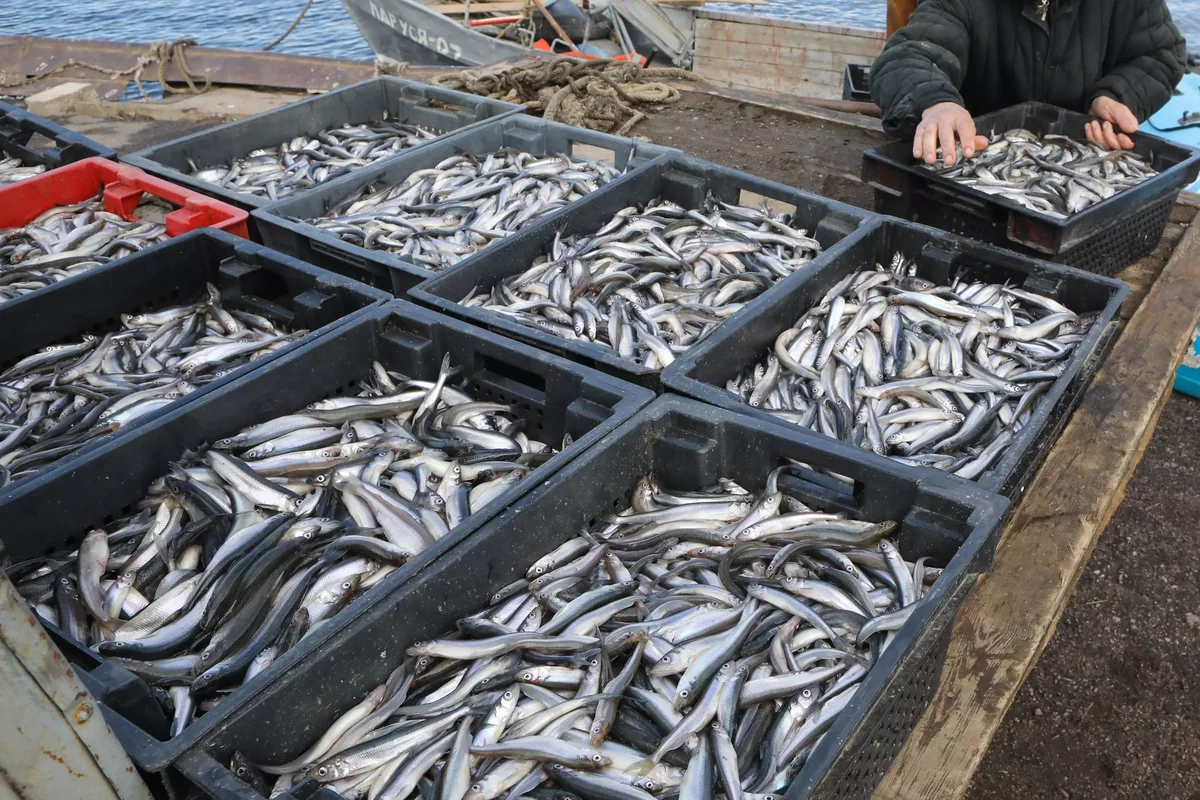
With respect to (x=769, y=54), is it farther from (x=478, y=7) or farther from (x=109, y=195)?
(x=109, y=195)

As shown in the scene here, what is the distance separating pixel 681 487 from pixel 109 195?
375 cm

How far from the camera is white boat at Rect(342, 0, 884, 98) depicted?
11.0 metres

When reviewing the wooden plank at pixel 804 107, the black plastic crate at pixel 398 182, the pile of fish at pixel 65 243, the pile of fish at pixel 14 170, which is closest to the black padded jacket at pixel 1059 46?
the wooden plank at pixel 804 107

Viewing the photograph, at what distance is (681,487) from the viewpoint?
2.80 m

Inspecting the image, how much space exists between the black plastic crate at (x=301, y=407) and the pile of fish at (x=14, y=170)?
3321mm

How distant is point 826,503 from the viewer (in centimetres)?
264

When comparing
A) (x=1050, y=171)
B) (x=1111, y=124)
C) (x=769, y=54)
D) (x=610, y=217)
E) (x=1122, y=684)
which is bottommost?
(x=1122, y=684)

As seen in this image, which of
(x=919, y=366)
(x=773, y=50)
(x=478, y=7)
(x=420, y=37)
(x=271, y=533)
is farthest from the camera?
(x=478, y=7)

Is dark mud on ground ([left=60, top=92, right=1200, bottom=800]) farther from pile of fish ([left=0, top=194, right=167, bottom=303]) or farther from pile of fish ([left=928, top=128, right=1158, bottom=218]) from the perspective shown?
pile of fish ([left=0, top=194, right=167, bottom=303])

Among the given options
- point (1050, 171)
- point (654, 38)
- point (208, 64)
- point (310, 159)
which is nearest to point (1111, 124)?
point (1050, 171)

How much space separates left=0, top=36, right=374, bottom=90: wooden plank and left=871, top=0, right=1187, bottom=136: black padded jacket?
16.0ft

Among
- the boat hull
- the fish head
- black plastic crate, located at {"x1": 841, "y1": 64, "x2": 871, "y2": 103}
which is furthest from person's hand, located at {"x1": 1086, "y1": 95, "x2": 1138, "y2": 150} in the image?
the boat hull

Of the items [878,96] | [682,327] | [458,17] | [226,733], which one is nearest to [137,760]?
[226,733]

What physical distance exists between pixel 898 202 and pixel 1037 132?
149 centimetres
